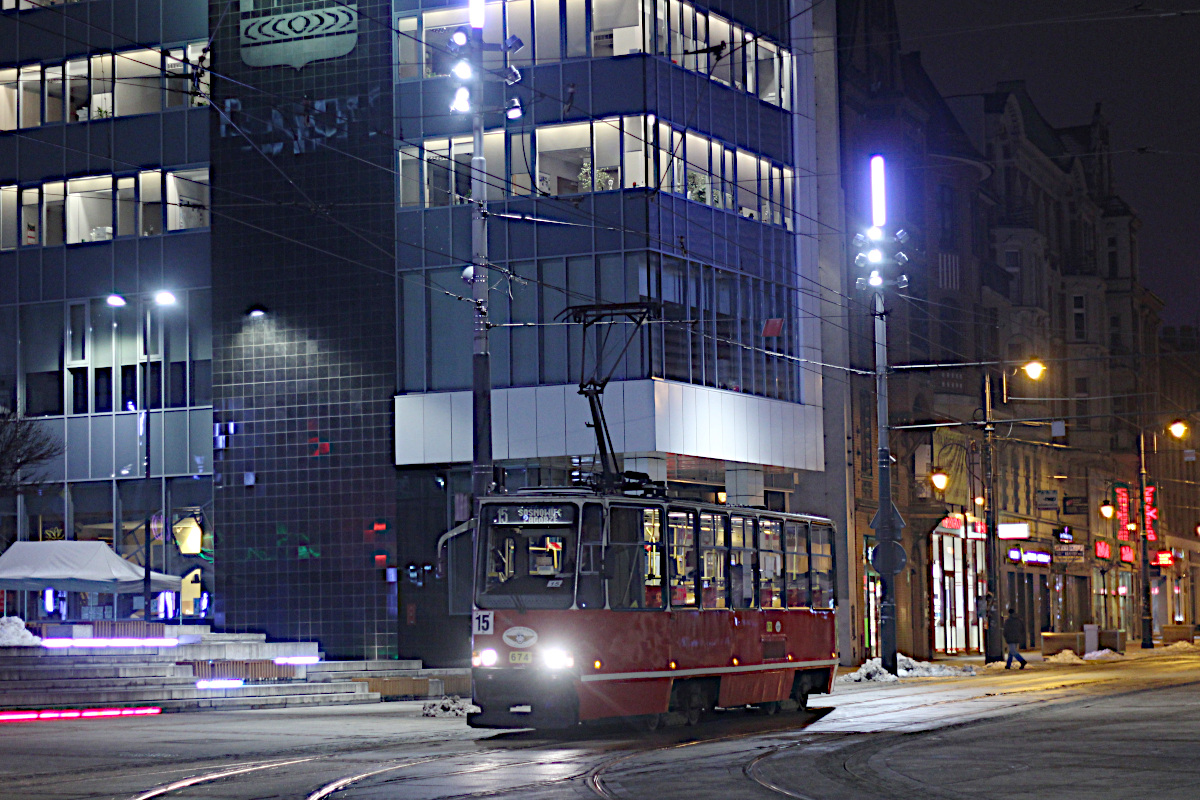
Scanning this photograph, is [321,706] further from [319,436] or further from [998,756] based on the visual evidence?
A: [998,756]

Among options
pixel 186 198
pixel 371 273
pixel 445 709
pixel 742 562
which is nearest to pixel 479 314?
pixel 742 562

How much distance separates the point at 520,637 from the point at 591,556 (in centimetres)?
139

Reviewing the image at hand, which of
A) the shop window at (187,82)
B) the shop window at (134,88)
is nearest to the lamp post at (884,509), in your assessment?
the shop window at (187,82)

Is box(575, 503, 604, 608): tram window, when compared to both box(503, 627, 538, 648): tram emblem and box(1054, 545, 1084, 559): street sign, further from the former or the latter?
box(1054, 545, 1084, 559): street sign

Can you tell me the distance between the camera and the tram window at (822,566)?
27.4 meters

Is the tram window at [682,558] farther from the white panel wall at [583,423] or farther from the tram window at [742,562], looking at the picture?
the white panel wall at [583,423]

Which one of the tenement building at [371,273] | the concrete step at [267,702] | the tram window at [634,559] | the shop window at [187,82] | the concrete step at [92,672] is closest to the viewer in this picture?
the tram window at [634,559]

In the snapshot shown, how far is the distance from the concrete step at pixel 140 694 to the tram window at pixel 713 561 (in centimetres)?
1083

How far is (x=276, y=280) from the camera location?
4209 centimetres

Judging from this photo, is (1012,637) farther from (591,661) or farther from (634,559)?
(591,661)

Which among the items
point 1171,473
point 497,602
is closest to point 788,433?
point 497,602

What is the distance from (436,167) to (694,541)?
19922 mm

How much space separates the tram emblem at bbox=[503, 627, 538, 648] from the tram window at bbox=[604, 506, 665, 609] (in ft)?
3.66

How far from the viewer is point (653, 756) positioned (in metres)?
18.8
